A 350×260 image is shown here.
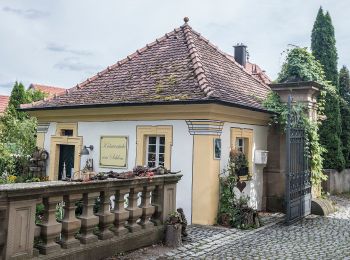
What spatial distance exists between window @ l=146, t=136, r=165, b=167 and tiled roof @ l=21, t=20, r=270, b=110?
119 centimetres

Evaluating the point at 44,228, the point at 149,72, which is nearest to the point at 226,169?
the point at 149,72

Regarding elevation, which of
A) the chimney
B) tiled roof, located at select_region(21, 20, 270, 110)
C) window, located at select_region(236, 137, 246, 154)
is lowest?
window, located at select_region(236, 137, 246, 154)

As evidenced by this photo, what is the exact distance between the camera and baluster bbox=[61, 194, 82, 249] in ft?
19.3

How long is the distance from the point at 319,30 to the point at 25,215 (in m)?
17.6

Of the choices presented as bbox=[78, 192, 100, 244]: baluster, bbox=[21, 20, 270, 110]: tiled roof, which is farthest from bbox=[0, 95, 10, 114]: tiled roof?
bbox=[78, 192, 100, 244]: baluster

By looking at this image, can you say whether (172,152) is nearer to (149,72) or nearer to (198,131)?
(198,131)

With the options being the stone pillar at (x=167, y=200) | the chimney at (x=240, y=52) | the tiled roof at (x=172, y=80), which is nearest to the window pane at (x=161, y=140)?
the tiled roof at (x=172, y=80)

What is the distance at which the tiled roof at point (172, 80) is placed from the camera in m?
11.1

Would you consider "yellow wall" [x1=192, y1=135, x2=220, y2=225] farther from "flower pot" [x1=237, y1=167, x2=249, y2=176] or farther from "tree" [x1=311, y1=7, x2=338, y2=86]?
"tree" [x1=311, y1=7, x2=338, y2=86]

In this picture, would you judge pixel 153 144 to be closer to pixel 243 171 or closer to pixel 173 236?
pixel 243 171

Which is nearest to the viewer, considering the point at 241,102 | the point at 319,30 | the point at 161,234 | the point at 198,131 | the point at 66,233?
the point at 66,233

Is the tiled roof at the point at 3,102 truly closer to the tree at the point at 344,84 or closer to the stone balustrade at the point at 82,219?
the tree at the point at 344,84

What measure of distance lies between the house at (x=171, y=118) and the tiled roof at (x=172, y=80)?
0.04 meters

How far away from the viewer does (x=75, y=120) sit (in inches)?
514
